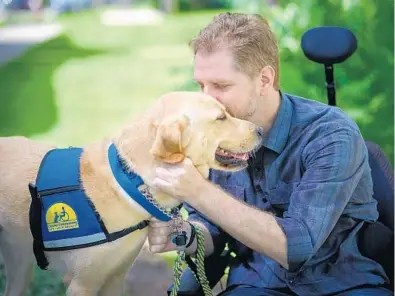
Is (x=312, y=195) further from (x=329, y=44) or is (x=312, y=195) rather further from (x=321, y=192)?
(x=329, y=44)

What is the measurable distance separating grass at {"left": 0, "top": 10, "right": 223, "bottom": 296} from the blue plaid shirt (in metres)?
1.36

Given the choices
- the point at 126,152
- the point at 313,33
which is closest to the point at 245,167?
the point at 126,152

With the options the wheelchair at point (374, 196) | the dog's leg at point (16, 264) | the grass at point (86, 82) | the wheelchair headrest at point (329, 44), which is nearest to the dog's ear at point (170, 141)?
the wheelchair at point (374, 196)

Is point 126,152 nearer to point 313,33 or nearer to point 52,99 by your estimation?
point 313,33

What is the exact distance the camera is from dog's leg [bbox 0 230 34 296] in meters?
2.54

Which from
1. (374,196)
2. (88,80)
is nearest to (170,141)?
(374,196)

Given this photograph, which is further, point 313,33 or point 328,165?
point 313,33

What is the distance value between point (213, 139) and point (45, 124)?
5.53m

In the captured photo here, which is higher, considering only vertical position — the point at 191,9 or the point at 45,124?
the point at 45,124

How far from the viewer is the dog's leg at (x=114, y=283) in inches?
93.6

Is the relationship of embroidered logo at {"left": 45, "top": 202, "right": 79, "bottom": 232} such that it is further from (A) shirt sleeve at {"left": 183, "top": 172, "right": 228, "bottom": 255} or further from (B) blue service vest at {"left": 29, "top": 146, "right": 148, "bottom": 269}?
(A) shirt sleeve at {"left": 183, "top": 172, "right": 228, "bottom": 255}

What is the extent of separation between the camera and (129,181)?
214cm

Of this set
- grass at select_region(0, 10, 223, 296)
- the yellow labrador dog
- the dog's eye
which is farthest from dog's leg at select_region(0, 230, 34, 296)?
the dog's eye

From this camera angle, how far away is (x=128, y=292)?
139 inches
